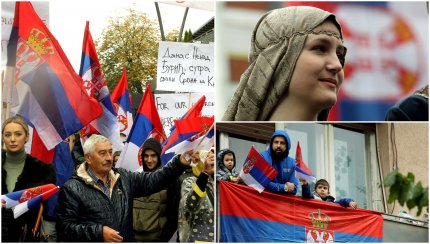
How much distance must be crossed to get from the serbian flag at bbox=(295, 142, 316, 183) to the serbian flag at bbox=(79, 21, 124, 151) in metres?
1.86

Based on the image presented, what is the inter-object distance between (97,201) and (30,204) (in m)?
0.54

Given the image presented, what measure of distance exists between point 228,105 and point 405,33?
81.7 inches

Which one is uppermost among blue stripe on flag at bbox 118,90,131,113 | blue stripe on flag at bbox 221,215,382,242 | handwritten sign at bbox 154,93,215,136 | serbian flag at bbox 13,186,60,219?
handwritten sign at bbox 154,93,215,136

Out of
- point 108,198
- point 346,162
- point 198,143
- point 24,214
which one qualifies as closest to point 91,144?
point 108,198

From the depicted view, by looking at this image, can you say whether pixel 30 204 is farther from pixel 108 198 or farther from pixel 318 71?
pixel 318 71

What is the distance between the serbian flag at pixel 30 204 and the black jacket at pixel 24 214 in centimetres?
3

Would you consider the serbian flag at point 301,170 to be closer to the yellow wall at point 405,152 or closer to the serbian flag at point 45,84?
the yellow wall at point 405,152

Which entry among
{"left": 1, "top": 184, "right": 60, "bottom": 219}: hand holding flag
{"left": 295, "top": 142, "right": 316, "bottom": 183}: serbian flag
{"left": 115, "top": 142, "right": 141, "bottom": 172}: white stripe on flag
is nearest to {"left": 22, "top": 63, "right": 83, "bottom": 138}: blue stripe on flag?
{"left": 115, "top": 142, "right": 141, "bottom": 172}: white stripe on flag

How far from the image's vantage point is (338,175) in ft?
23.6

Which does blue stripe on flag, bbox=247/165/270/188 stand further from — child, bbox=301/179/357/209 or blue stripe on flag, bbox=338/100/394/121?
blue stripe on flag, bbox=338/100/394/121

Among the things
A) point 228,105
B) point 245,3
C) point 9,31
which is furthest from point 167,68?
point 228,105

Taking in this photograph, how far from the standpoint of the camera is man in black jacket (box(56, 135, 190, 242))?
21.8 ft

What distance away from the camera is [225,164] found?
282 inches

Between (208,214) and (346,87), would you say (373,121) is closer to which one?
(346,87)
